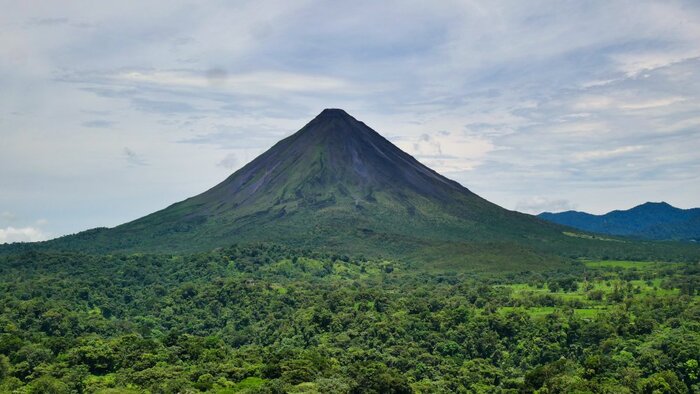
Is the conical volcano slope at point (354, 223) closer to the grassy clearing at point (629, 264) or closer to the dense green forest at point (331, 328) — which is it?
the grassy clearing at point (629, 264)

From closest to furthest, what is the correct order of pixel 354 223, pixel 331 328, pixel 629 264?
pixel 331 328, pixel 629 264, pixel 354 223

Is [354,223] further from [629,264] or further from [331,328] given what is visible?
[331,328]

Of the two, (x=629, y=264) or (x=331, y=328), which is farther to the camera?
(x=629, y=264)

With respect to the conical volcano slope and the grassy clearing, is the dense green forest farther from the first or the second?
the conical volcano slope

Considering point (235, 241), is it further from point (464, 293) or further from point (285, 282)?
point (464, 293)

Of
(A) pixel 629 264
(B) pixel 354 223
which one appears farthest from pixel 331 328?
(A) pixel 629 264

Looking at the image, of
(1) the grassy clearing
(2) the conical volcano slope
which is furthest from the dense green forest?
(2) the conical volcano slope
